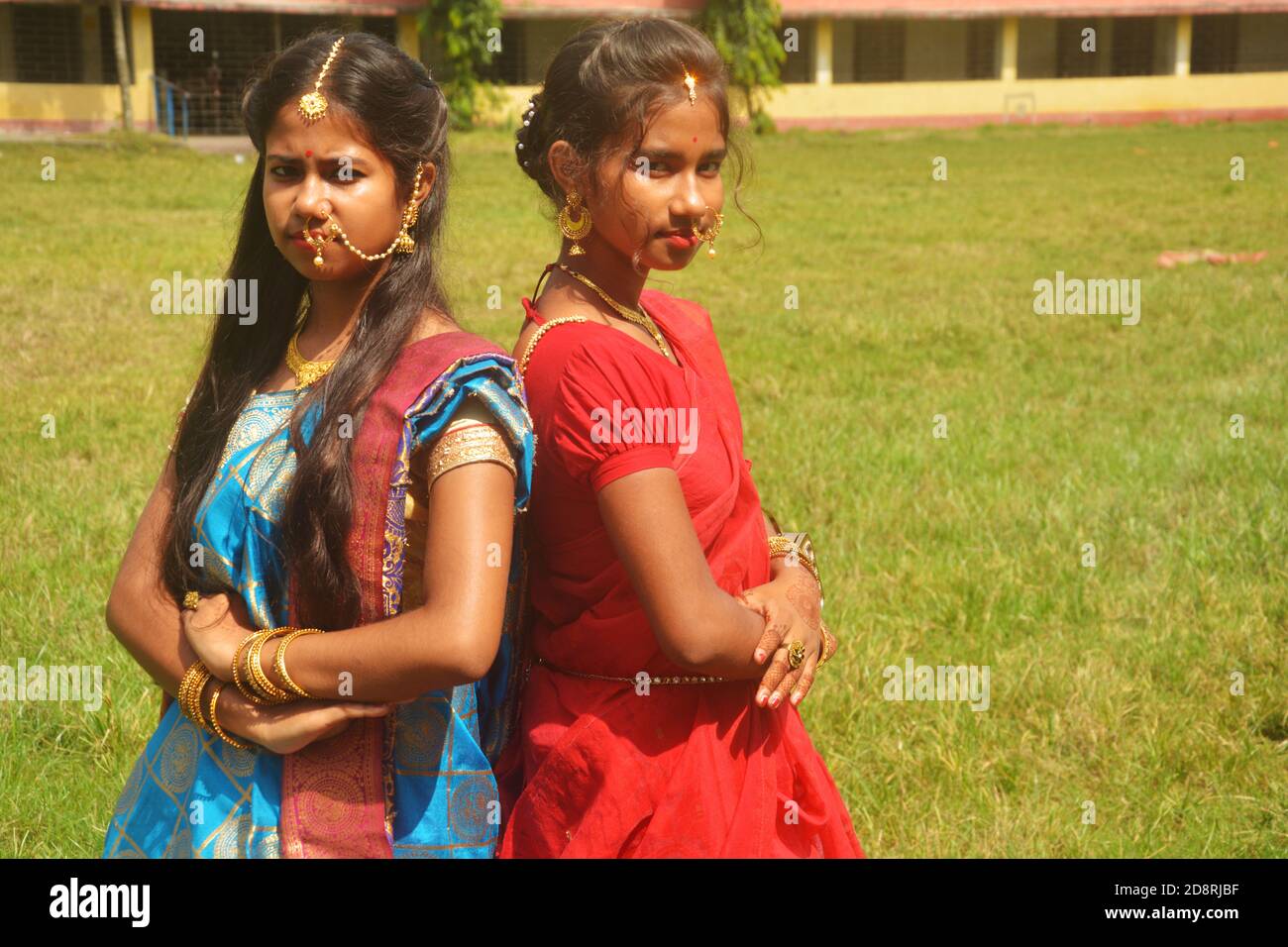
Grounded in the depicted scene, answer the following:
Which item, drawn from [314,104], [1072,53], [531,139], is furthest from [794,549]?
[1072,53]

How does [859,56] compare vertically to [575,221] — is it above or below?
below

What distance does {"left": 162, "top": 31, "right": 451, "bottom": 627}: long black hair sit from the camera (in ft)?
6.25

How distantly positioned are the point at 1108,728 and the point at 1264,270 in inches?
277

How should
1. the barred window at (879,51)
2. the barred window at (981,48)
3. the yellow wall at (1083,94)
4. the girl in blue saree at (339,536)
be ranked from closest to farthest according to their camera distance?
the girl in blue saree at (339,536), the yellow wall at (1083,94), the barred window at (879,51), the barred window at (981,48)

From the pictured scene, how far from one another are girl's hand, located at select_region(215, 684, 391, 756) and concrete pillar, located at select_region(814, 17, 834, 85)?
26.0 metres

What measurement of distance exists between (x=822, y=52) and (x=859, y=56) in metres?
1.84

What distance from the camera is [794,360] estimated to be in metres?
7.14

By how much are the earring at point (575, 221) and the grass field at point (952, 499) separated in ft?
0.13

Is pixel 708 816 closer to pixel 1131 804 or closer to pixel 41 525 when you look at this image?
pixel 1131 804

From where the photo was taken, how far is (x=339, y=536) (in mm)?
1900

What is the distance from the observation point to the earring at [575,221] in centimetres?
216

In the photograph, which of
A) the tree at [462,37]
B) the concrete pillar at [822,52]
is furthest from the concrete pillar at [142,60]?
the concrete pillar at [822,52]

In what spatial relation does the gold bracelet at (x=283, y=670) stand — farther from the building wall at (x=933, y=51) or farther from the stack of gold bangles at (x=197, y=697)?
the building wall at (x=933, y=51)

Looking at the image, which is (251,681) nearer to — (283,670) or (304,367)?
(283,670)
